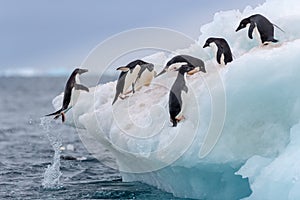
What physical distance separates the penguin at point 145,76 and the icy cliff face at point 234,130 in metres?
0.64

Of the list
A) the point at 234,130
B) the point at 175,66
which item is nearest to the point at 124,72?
the point at 175,66

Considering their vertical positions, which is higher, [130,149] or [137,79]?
[137,79]

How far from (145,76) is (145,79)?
64 millimetres

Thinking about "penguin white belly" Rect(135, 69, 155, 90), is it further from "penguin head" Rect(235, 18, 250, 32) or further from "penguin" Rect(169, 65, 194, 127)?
"penguin head" Rect(235, 18, 250, 32)

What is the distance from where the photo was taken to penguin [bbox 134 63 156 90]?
1203 cm

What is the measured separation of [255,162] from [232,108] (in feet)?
2.94

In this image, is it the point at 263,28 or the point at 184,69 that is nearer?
the point at 184,69

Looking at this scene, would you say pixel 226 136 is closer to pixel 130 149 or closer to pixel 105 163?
pixel 130 149

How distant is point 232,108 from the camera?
386 inches

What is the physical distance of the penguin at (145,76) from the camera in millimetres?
12031

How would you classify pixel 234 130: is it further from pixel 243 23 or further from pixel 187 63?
pixel 243 23

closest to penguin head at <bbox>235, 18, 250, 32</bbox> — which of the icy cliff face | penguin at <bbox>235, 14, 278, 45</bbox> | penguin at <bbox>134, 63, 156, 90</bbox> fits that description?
penguin at <bbox>235, 14, 278, 45</bbox>

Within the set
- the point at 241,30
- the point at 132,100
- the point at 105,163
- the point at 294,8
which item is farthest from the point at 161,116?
the point at 105,163

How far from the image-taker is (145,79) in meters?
12.2
